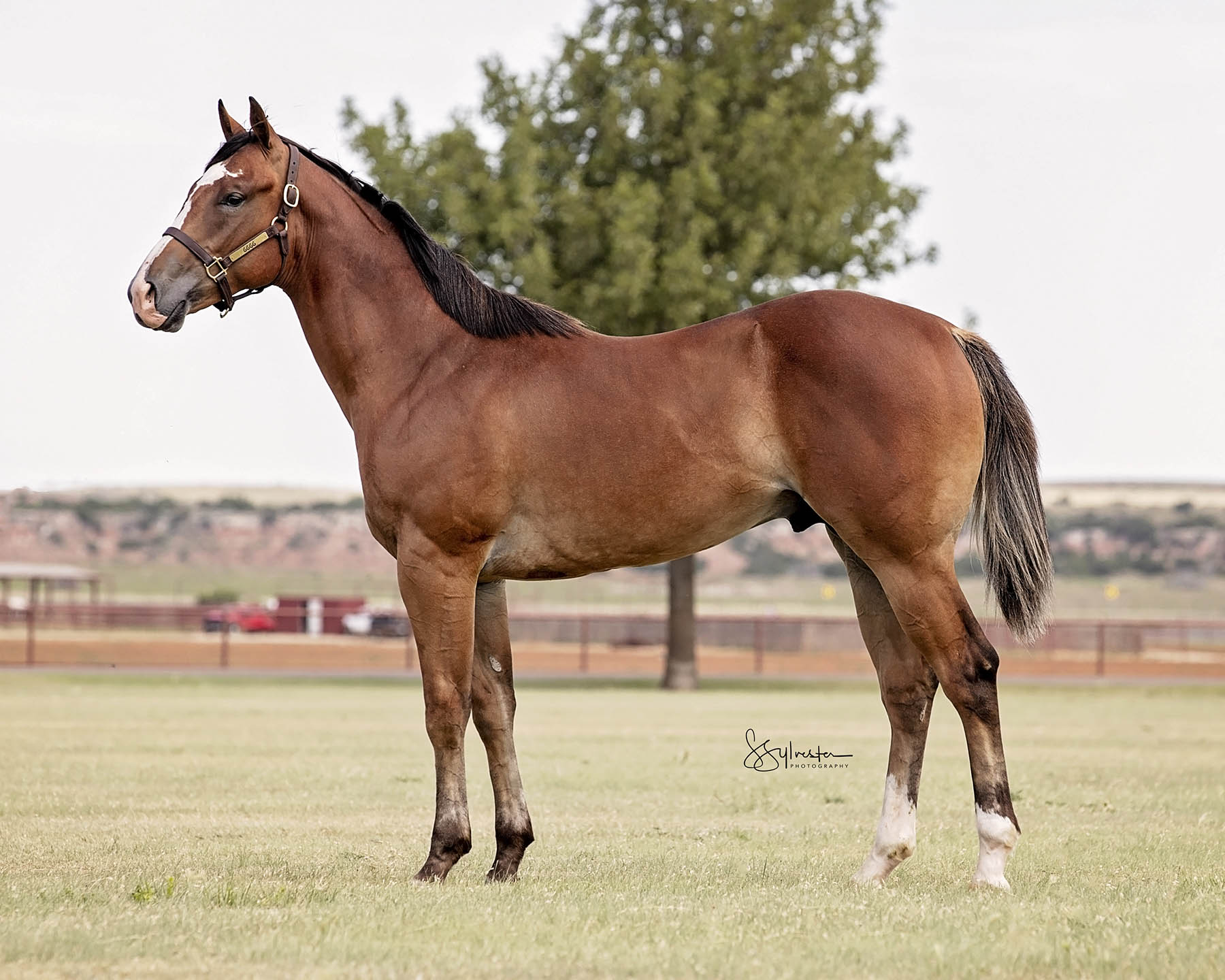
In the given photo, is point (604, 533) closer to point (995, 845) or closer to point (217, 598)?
point (995, 845)

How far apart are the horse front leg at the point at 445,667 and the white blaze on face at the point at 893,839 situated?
177 centimetres

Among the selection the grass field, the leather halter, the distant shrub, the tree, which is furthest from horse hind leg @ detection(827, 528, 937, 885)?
the distant shrub

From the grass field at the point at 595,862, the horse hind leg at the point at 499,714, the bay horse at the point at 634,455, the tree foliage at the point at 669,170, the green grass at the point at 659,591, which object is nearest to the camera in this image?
the grass field at the point at 595,862

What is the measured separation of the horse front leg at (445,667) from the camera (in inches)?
237

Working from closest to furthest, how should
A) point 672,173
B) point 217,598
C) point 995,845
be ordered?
point 995,845
point 672,173
point 217,598

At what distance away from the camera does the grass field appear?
14.6 feet

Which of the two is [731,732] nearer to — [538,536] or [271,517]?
[538,536]

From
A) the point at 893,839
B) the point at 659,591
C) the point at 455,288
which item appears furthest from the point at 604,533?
the point at 659,591

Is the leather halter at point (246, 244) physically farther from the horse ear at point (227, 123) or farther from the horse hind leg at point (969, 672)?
the horse hind leg at point (969, 672)

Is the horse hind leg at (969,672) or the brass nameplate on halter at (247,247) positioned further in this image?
the brass nameplate on halter at (247,247)

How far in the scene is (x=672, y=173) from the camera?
22859 mm

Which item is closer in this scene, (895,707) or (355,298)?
(895,707)

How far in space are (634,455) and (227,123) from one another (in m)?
2.42

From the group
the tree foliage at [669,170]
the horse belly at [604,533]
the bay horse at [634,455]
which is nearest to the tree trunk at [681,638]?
the tree foliage at [669,170]
